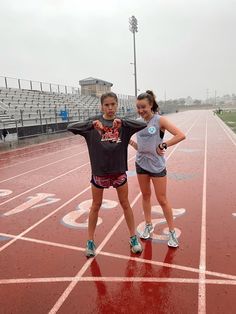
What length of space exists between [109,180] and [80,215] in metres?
2.08

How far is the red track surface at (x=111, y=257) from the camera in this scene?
10.6ft

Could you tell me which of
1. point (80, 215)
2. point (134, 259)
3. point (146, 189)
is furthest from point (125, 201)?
point (80, 215)

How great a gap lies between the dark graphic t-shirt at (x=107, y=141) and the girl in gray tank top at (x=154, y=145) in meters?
0.37

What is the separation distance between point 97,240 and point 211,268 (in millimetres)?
1622

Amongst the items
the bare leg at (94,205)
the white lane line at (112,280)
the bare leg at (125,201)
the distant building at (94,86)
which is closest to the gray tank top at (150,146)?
the bare leg at (125,201)

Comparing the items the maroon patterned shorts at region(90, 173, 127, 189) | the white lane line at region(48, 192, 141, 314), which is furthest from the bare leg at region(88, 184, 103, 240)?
the white lane line at region(48, 192, 141, 314)

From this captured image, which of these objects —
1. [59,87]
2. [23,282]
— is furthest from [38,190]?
[59,87]

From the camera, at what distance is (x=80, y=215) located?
19.1 feet

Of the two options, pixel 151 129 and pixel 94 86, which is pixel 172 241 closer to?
pixel 151 129

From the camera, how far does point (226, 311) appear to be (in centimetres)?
302

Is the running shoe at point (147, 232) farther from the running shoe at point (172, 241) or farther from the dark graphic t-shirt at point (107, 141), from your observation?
the dark graphic t-shirt at point (107, 141)

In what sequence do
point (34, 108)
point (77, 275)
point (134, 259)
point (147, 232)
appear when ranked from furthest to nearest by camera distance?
point (34, 108) → point (147, 232) → point (134, 259) → point (77, 275)

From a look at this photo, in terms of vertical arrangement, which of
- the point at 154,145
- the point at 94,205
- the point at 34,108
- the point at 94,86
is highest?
the point at 94,86

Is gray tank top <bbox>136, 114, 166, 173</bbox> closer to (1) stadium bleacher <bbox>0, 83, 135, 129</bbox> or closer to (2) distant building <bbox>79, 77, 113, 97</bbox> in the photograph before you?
(1) stadium bleacher <bbox>0, 83, 135, 129</bbox>
